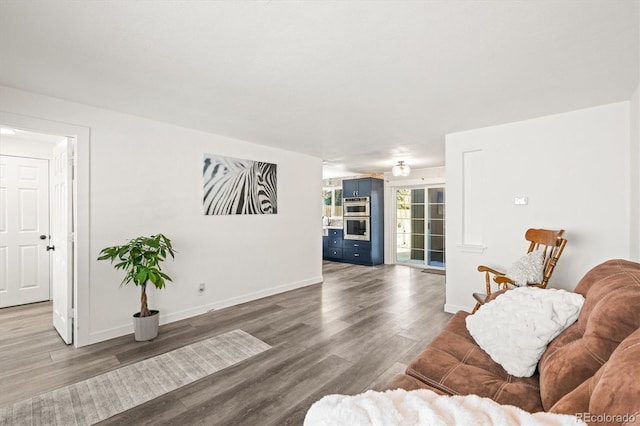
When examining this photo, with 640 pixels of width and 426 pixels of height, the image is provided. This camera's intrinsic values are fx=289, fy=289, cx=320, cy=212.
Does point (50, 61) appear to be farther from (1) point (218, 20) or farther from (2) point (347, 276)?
(2) point (347, 276)

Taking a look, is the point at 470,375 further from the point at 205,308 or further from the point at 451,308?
the point at 205,308

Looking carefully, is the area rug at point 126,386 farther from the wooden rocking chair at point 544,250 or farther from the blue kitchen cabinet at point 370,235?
the blue kitchen cabinet at point 370,235

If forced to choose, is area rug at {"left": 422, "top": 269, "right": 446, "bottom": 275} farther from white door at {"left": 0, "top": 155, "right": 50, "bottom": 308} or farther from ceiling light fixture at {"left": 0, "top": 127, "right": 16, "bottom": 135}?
ceiling light fixture at {"left": 0, "top": 127, "right": 16, "bottom": 135}

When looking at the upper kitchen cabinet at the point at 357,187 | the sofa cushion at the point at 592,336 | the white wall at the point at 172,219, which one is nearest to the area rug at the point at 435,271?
the upper kitchen cabinet at the point at 357,187

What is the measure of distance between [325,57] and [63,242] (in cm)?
327

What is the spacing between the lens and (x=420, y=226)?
7.38 metres

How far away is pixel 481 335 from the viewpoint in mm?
1750

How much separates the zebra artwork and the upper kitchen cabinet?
128 inches

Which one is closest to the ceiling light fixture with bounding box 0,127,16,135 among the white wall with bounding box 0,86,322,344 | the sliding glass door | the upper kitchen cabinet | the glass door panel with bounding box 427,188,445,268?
the white wall with bounding box 0,86,322,344

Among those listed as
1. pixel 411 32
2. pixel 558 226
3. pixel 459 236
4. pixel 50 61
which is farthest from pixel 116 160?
pixel 558 226

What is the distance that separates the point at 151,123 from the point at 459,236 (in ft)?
13.5

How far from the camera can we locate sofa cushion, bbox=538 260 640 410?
3.68ft

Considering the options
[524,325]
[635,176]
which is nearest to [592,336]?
[524,325]

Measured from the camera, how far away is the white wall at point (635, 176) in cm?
250
